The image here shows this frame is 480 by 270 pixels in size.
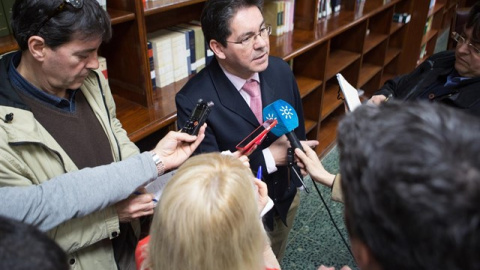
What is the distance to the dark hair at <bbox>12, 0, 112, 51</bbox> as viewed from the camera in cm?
105

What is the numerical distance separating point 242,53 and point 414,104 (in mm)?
1011

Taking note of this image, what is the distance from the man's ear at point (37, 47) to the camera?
3.53 ft

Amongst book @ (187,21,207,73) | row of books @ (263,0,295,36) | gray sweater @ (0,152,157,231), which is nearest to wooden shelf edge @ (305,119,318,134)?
row of books @ (263,0,295,36)

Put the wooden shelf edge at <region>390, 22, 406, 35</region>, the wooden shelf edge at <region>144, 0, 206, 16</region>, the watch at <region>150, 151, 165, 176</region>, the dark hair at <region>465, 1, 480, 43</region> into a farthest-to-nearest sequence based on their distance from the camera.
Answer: the wooden shelf edge at <region>390, 22, 406, 35</region>
the wooden shelf edge at <region>144, 0, 206, 16</region>
the dark hair at <region>465, 1, 480, 43</region>
the watch at <region>150, 151, 165, 176</region>

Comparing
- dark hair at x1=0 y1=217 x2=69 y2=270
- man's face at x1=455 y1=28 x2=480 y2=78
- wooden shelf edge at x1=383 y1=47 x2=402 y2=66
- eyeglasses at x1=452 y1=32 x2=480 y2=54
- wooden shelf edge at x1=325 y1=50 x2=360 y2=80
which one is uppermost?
dark hair at x1=0 y1=217 x2=69 y2=270

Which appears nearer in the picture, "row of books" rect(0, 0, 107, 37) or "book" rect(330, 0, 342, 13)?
"row of books" rect(0, 0, 107, 37)

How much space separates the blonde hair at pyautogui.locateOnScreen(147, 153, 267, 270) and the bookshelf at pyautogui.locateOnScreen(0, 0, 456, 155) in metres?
0.41

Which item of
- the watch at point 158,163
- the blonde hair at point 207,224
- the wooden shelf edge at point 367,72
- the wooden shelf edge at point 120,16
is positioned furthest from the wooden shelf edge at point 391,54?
the blonde hair at point 207,224

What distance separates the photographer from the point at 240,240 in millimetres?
787

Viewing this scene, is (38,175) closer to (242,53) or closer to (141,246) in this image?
(141,246)

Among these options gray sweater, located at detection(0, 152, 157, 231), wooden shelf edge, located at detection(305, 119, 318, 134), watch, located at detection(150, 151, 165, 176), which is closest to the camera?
gray sweater, located at detection(0, 152, 157, 231)

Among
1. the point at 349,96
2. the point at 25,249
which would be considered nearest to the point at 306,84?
the point at 349,96

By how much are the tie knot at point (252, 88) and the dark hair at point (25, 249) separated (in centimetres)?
117

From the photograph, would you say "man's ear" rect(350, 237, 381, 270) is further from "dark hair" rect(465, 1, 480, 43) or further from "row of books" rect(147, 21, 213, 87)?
"row of books" rect(147, 21, 213, 87)
